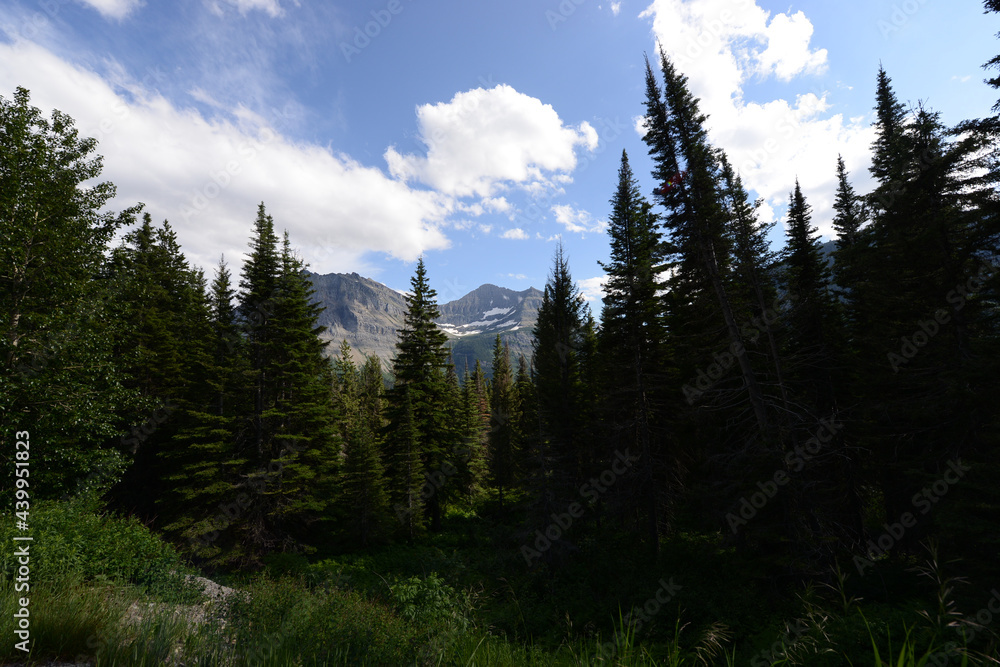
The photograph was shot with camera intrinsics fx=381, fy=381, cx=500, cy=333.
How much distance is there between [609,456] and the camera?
68.4 ft

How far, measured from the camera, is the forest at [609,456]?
18.4 feet

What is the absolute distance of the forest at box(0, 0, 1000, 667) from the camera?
5.61 meters

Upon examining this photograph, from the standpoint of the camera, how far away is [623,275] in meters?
20.0

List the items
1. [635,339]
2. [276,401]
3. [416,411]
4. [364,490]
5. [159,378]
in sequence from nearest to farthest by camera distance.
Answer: [635,339], [276,401], [159,378], [364,490], [416,411]

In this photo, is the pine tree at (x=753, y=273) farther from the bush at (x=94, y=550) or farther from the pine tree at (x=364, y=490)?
the pine tree at (x=364, y=490)

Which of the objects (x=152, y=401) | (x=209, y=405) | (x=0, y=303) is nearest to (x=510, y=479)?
(x=209, y=405)

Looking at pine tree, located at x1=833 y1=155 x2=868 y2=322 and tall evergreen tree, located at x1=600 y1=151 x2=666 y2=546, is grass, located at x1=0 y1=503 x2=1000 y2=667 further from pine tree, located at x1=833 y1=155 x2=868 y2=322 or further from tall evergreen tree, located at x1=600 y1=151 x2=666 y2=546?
pine tree, located at x1=833 y1=155 x2=868 y2=322

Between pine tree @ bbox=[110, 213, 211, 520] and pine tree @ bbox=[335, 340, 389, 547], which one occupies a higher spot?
pine tree @ bbox=[110, 213, 211, 520]

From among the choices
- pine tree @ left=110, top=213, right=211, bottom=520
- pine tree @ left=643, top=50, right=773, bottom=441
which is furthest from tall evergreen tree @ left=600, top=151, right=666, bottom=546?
pine tree @ left=110, top=213, right=211, bottom=520

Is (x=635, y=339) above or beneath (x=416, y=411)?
above

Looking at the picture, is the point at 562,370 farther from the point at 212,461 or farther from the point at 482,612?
the point at 212,461

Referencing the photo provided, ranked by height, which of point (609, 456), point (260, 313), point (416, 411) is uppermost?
point (260, 313)

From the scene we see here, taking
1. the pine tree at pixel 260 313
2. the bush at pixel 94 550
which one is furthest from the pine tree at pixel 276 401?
the bush at pixel 94 550

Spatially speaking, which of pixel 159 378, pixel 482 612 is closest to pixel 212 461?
pixel 159 378
